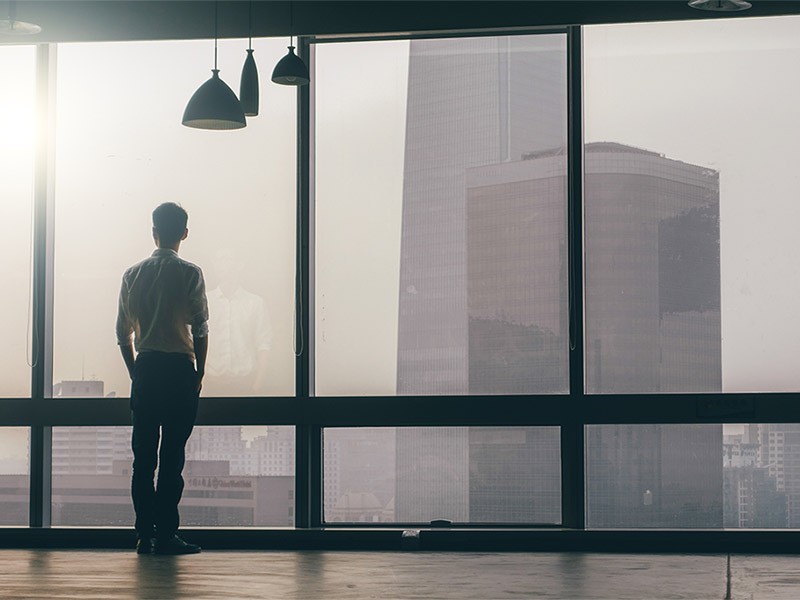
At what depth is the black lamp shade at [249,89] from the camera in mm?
5141

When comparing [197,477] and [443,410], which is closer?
[443,410]

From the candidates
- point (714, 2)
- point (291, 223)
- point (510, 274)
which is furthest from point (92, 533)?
point (714, 2)

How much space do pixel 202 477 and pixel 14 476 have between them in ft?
3.21

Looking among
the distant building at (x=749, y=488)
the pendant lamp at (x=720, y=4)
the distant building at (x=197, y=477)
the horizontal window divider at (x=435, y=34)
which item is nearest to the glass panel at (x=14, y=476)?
the distant building at (x=197, y=477)

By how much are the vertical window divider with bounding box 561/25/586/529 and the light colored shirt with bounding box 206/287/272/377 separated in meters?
1.53

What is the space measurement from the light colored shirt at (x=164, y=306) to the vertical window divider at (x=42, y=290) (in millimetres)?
900

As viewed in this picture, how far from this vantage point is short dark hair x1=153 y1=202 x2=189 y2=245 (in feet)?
16.9

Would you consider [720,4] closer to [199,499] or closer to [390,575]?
[390,575]

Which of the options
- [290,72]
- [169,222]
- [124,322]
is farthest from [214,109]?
[124,322]

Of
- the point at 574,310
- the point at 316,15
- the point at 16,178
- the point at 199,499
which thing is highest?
the point at 316,15

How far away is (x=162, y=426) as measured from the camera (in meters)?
5.09

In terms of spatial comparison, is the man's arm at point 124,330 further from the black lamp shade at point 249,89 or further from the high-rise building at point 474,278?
the high-rise building at point 474,278

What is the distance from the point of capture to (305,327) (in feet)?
18.9

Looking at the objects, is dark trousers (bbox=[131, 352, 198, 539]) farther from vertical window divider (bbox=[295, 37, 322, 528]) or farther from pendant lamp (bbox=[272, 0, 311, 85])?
pendant lamp (bbox=[272, 0, 311, 85])
